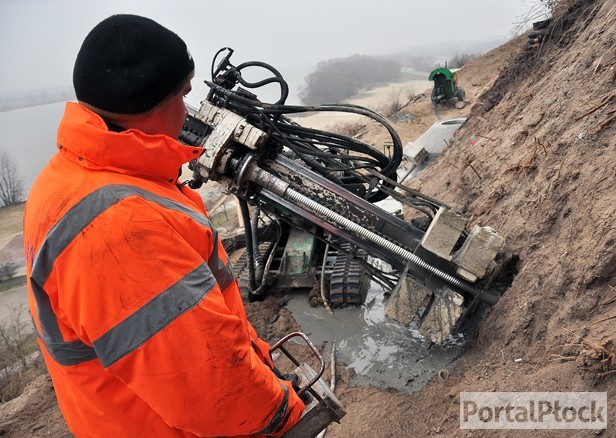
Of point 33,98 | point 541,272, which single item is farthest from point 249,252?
point 33,98

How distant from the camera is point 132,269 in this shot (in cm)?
127

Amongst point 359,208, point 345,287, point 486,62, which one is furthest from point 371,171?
point 486,62

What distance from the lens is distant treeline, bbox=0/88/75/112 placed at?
275ft

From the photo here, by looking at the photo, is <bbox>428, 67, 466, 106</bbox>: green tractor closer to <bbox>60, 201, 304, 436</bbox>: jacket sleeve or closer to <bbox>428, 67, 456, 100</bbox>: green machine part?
<bbox>428, 67, 456, 100</bbox>: green machine part

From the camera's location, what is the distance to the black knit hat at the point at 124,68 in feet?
4.55

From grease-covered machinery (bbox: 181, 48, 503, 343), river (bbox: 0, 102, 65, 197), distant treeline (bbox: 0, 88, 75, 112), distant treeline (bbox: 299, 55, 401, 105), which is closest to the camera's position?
grease-covered machinery (bbox: 181, 48, 503, 343)

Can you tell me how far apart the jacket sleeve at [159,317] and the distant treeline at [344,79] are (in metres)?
50.6

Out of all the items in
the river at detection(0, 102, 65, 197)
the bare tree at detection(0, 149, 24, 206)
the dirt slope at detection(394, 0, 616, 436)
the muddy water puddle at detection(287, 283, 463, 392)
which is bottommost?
the river at detection(0, 102, 65, 197)

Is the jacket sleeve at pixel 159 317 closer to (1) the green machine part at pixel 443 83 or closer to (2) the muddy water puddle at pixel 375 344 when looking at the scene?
(2) the muddy water puddle at pixel 375 344

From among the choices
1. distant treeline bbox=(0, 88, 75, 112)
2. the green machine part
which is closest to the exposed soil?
the green machine part

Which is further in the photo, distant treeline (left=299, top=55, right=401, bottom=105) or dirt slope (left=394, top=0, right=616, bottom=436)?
distant treeline (left=299, top=55, right=401, bottom=105)

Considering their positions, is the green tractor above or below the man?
below

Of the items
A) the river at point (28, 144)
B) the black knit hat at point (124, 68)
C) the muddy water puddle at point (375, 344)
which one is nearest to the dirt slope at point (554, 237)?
the muddy water puddle at point (375, 344)

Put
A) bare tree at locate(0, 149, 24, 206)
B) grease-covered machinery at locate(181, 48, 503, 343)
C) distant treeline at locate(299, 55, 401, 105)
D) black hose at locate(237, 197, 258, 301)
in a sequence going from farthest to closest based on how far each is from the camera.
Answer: distant treeline at locate(299, 55, 401, 105) → bare tree at locate(0, 149, 24, 206) → black hose at locate(237, 197, 258, 301) → grease-covered machinery at locate(181, 48, 503, 343)
